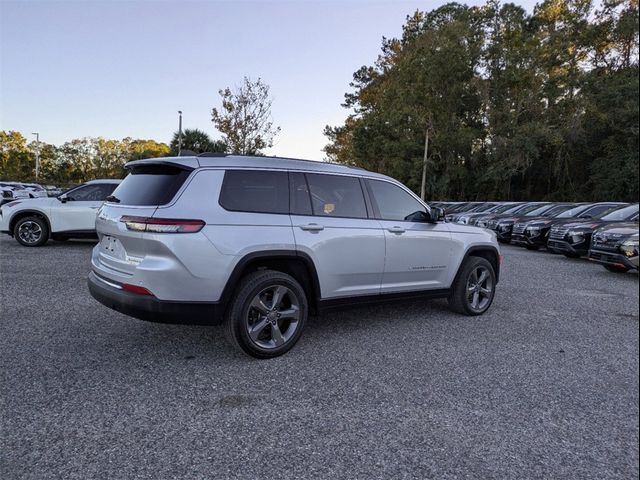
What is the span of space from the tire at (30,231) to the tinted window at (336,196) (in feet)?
29.7

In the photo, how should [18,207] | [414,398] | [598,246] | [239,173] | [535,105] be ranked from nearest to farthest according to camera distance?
1. [414,398]
2. [239,173]
3. [598,246]
4. [18,207]
5. [535,105]

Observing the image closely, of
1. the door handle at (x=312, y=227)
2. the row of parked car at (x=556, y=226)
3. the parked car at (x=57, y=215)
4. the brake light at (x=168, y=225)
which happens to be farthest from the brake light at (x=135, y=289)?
the parked car at (x=57, y=215)

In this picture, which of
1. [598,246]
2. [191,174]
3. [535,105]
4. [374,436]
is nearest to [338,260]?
[191,174]

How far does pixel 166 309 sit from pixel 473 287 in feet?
Result: 12.6

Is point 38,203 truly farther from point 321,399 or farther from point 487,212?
point 487,212

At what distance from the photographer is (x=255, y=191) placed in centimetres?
412

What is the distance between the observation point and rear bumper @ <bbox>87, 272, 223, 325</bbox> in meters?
3.64

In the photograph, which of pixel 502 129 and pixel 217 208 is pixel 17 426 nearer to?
pixel 217 208

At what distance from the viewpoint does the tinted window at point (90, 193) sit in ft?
34.6

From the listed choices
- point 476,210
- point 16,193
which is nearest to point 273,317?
point 476,210

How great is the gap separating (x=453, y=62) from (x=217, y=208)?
107ft

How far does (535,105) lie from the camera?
28.5m

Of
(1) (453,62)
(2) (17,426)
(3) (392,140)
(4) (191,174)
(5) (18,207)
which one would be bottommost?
(2) (17,426)

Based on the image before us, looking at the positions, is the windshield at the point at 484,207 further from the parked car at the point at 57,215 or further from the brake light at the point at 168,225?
the brake light at the point at 168,225
